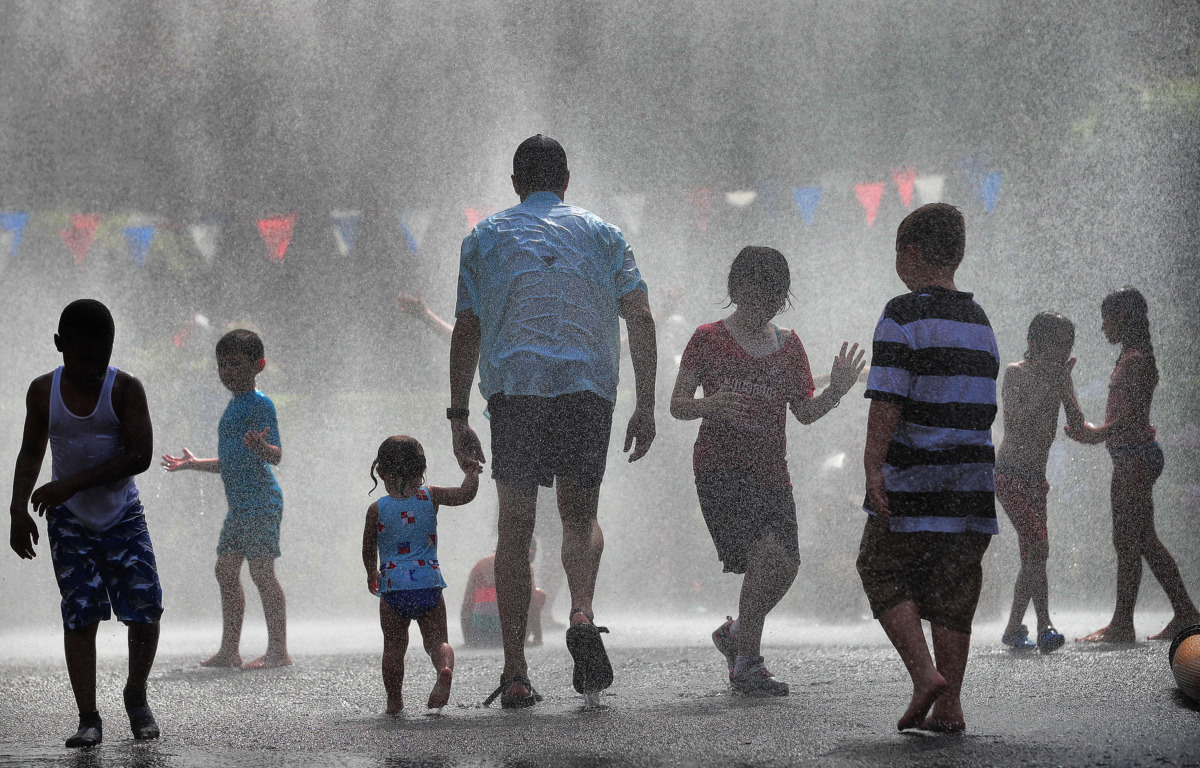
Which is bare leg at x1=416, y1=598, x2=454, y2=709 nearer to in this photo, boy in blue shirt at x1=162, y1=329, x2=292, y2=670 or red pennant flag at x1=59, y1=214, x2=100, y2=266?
boy in blue shirt at x1=162, y1=329, x2=292, y2=670

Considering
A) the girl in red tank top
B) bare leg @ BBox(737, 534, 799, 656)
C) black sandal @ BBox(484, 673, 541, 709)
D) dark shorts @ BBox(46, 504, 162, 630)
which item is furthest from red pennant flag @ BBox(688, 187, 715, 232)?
dark shorts @ BBox(46, 504, 162, 630)

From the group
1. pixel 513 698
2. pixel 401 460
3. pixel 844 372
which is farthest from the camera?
pixel 844 372

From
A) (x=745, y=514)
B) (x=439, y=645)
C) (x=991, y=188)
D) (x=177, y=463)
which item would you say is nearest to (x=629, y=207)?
(x=991, y=188)

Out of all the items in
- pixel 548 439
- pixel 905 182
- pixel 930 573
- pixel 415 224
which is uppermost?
pixel 905 182

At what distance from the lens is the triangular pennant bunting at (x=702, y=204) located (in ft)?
30.1

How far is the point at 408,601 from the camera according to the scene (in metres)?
3.42

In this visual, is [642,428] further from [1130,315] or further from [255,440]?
[1130,315]

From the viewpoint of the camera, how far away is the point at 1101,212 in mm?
9070

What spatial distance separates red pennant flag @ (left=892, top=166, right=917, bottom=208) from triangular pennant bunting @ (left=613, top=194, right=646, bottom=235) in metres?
2.04

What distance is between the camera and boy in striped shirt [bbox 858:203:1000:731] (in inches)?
107

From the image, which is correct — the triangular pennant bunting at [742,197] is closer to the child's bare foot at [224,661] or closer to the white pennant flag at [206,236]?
the white pennant flag at [206,236]

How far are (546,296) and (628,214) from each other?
5.48m

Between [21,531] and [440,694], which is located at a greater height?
[21,531]

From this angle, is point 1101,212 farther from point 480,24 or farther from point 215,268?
point 215,268
